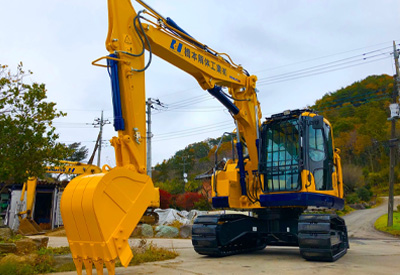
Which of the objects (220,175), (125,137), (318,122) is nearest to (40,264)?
(125,137)

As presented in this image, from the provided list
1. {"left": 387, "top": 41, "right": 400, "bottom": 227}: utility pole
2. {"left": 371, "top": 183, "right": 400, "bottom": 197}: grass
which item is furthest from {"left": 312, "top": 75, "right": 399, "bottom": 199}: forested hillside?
{"left": 387, "top": 41, "right": 400, "bottom": 227}: utility pole

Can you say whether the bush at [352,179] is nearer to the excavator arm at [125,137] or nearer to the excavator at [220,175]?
the excavator at [220,175]

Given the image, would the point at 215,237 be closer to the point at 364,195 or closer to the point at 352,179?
the point at 364,195

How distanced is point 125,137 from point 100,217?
134 centimetres

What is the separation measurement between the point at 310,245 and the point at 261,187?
62.5 inches

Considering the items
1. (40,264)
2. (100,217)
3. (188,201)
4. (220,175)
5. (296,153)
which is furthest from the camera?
(188,201)

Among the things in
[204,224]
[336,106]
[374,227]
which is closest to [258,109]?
[204,224]

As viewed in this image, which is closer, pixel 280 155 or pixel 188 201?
pixel 280 155

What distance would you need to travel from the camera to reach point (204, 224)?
27.1 feet

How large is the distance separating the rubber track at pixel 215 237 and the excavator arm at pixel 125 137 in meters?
2.67

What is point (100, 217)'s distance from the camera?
4.28 meters

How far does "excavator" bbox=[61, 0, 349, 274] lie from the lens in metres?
4.44

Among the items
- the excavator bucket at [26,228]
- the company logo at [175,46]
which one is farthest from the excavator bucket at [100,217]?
the excavator bucket at [26,228]

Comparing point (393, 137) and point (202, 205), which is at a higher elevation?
point (393, 137)
